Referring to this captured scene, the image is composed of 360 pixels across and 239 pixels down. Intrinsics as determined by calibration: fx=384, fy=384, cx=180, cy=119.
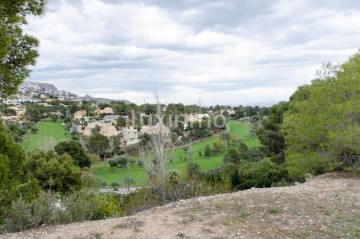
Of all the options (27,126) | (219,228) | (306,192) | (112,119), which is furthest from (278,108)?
(112,119)

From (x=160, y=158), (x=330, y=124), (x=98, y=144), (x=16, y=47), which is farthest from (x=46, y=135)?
(x=16, y=47)

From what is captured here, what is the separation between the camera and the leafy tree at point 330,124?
476 inches

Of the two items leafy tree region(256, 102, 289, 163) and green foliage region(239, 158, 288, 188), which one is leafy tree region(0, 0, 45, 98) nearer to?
green foliage region(239, 158, 288, 188)

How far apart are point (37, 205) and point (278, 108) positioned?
72.6ft

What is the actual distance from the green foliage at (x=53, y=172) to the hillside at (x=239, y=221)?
15516 mm

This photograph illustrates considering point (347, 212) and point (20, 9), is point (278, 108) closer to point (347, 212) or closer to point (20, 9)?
point (347, 212)

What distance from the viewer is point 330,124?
1245 cm

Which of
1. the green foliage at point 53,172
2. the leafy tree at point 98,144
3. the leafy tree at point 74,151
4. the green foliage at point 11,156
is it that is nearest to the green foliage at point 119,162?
the leafy tree at point 74,151

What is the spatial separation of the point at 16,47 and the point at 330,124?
378 inches

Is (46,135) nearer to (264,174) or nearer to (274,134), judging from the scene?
(274,134)

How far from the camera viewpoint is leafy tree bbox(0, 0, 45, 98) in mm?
7305

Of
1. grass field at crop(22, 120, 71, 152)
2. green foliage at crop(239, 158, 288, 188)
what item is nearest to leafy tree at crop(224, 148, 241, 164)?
green foliage at crop(239, 158, 288, 188)

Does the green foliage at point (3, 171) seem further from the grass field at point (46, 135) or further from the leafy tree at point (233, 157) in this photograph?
the grass field at point (46, 135)

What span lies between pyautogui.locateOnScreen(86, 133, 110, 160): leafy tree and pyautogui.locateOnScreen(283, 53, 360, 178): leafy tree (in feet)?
120
